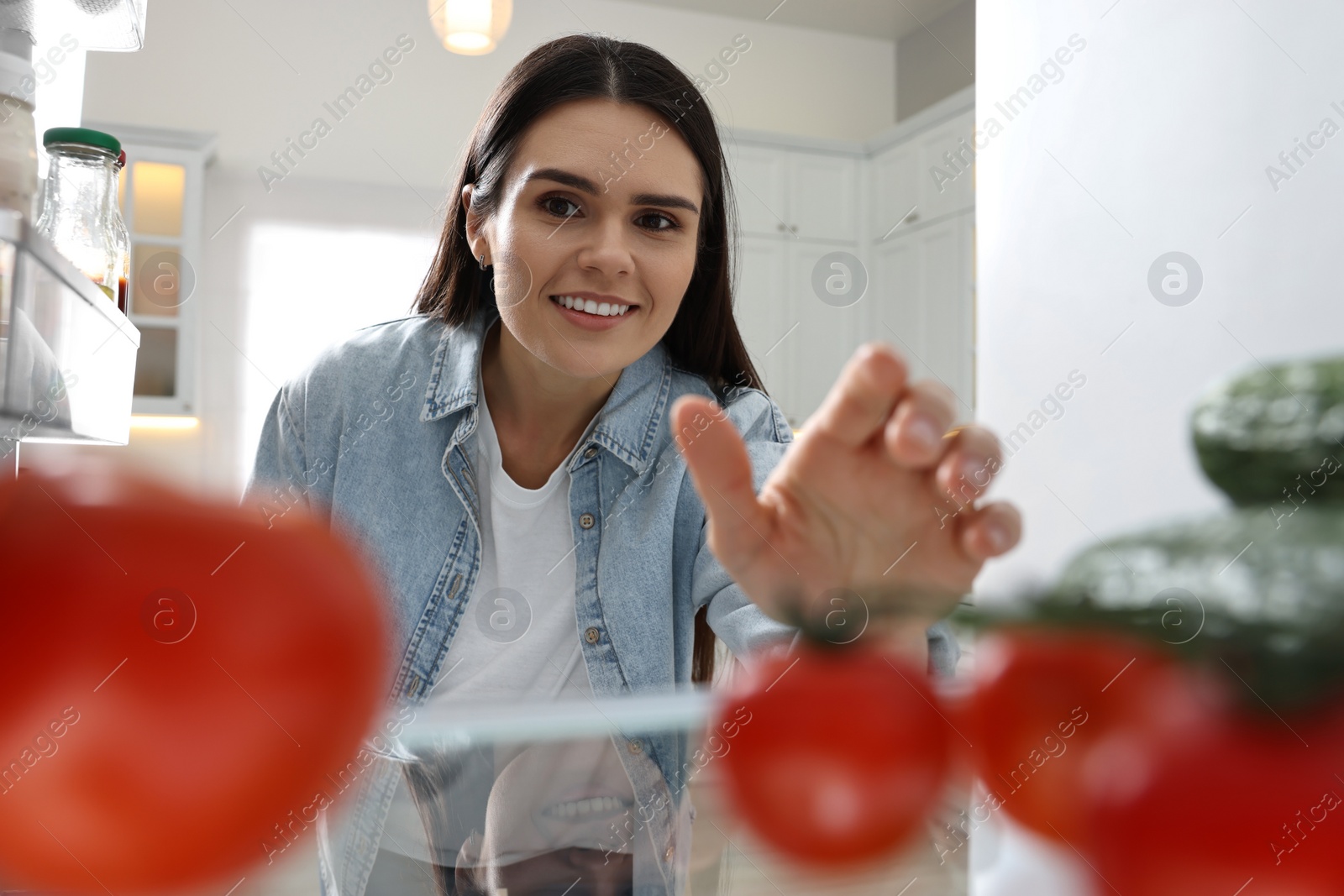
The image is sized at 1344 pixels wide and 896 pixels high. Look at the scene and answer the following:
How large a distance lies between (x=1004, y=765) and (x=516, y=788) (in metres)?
0.10

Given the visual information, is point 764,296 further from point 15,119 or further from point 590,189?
point 15,119

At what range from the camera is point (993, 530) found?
0.56 feet

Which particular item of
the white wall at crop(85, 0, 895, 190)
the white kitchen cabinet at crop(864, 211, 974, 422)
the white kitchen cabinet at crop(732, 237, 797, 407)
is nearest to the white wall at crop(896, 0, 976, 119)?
the white wall at crop(85, 0, 895, 190)

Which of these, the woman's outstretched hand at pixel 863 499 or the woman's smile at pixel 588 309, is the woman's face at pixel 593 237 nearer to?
the woman's smile at pixel 588 309

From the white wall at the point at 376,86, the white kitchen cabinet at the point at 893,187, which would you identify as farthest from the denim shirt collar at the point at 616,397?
the white kitchen cabinet at the point at 893,187

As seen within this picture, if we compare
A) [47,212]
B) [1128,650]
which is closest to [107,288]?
[47,212]

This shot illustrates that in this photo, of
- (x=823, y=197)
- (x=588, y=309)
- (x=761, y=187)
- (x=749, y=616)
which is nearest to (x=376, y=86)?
(x=761, y=187)

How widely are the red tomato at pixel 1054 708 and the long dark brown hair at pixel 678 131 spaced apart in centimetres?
84

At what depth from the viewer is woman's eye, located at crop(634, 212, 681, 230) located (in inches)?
35.3

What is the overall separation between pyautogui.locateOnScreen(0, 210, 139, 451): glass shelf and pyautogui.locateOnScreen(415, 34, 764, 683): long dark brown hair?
25.1 inches

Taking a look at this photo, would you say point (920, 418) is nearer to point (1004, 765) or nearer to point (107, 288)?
point (1004, 765)

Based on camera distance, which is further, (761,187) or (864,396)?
(761,187)

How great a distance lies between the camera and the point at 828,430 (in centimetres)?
18

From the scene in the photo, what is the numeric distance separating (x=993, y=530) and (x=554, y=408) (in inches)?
32.3
